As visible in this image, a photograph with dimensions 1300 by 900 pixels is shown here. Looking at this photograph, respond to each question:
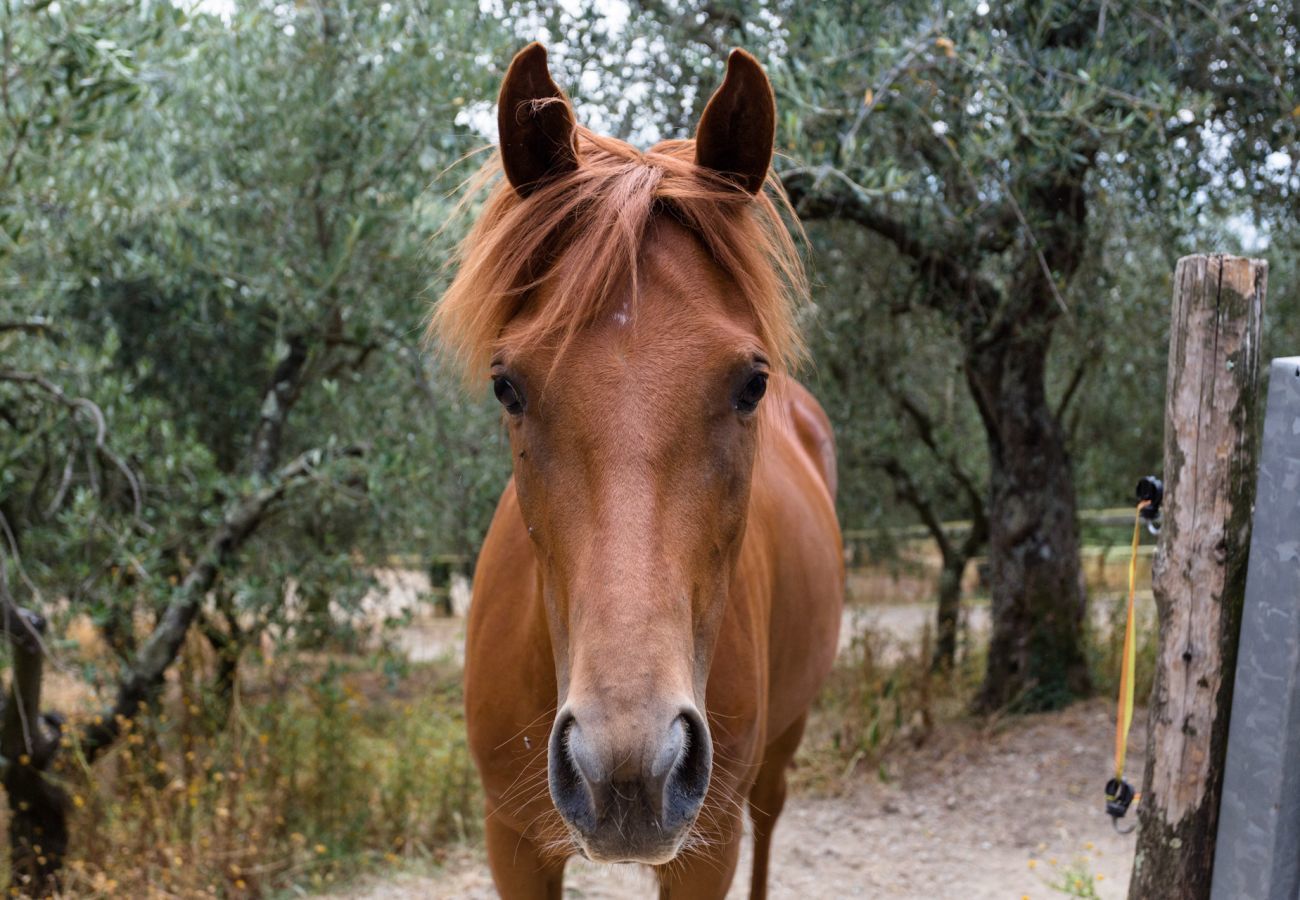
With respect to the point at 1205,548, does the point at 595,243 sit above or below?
above

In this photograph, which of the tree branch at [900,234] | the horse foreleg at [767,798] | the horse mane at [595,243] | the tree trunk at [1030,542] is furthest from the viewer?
the tree trunk at [1030,542]

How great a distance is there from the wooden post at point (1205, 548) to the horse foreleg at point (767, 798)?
69.8 inches

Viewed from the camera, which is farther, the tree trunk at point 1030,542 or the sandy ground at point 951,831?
the tree trunk at point 1030,542

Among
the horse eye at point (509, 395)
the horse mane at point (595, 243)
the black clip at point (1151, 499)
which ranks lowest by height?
the black clip at point (1151, 499)

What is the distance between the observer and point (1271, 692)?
1.97 metres

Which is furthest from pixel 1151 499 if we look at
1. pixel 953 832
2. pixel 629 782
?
pixel 953 832

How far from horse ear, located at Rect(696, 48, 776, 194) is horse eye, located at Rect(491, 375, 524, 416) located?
0.58m

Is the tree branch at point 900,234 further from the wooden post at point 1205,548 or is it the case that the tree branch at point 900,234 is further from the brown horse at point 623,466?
the brown horse at point 623,466

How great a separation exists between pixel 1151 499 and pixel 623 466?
159cm

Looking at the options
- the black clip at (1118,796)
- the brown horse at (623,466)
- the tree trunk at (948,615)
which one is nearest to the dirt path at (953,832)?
the tree trunk at (948,615)

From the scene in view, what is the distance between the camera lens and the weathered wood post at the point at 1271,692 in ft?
6.35

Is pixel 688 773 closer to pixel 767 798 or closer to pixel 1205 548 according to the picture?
pixel 1205 548

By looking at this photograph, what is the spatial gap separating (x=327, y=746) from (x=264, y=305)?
2458 millimetres

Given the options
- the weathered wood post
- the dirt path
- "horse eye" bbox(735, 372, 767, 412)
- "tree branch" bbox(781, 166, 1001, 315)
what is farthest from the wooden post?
"tree branch" bbox(781, 166, 1001, 315)
